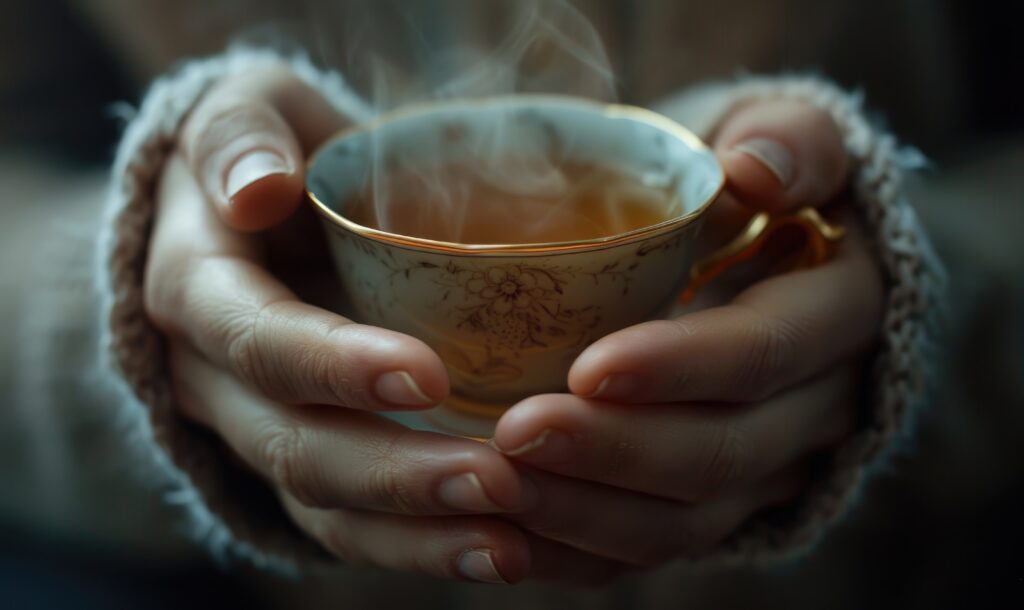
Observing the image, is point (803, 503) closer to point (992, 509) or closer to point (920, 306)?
point (920, 306)

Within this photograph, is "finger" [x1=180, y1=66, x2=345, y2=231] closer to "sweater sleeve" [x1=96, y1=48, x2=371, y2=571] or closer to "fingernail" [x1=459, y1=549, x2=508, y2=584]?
"sweater sleeve" [x1=96, y1=48, x2=371, y2=571]

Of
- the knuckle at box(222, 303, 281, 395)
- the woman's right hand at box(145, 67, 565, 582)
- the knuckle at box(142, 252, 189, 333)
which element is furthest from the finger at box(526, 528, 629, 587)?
the knuckle at box(142, 252, 189, 333)

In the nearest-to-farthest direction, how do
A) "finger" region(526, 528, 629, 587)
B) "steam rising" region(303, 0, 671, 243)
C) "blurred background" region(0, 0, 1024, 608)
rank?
"finger" region(526, 528, 629, 587) → "steam rising" region(303, 0, 671, 243) → "blurred background" region(0, 0, 1024, 608)

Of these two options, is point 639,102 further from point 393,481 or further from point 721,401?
point 393,481

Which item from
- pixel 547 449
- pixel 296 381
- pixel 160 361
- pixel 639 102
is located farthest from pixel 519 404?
pixel 639 102

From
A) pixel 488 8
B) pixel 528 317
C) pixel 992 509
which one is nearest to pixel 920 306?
pixel 528 317

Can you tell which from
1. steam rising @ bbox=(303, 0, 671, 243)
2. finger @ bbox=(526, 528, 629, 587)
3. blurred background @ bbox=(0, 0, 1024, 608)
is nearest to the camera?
finger @ bbox=(526, 528, 629, 587)

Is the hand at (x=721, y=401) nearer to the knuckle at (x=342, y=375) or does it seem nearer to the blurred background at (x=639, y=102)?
the knuckle at (x=342, y=375)

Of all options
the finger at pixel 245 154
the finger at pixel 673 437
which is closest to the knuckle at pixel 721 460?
the finger at pixel 673 437
